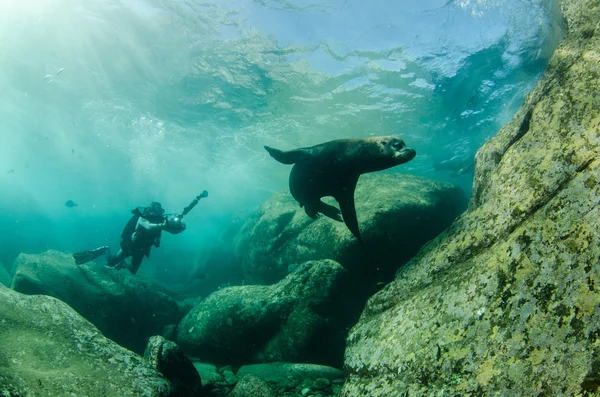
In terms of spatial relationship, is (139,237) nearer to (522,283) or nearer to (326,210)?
(326,210)

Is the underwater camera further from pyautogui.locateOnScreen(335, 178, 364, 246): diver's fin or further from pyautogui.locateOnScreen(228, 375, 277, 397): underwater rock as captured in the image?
pyautogui.locateOnScreen(228, 375, 277, 397): underwater rock

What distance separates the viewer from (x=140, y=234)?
10.2 m

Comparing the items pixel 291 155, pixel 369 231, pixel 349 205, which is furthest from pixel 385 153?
pixel 369 231

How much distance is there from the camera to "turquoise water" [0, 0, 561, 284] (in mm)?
12055

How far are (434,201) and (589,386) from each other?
7.50 m

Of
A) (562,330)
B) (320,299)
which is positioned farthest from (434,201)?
(562,330)

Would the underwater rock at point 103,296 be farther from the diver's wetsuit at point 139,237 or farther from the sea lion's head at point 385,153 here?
the sea lion's head at point 385,153

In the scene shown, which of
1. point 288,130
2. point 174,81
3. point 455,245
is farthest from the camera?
point 288,130

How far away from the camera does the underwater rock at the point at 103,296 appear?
728 centimetres

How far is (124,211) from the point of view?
101375 mm

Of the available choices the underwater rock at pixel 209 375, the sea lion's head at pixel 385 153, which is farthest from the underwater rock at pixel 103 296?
the sea lion's head at pixel 385 153

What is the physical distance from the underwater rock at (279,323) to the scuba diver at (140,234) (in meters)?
4.62

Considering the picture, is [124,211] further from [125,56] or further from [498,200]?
[498,200]

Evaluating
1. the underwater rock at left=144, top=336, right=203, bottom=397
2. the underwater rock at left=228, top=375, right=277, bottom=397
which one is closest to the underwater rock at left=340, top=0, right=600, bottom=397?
the underwater rock at left=228, top=375, right=277, bottom=397
